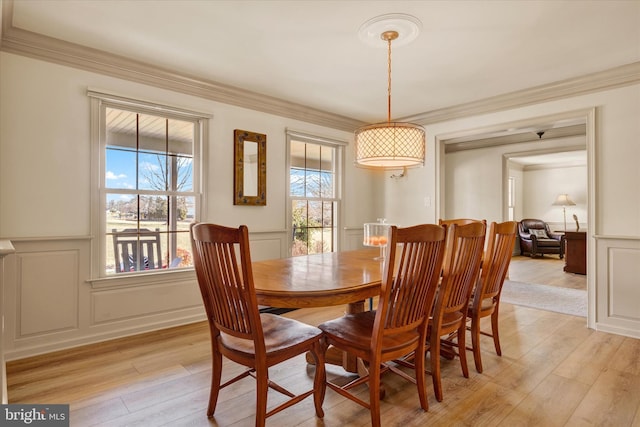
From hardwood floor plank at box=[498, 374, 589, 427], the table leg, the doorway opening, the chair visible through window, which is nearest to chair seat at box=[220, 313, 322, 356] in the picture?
the table leg

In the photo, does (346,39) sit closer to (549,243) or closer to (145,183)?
(145,183)

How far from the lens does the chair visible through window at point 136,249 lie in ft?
9.99

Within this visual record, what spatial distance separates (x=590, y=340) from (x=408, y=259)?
2.40m

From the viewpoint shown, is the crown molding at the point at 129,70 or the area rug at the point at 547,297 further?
the area rug at the point at 547,297

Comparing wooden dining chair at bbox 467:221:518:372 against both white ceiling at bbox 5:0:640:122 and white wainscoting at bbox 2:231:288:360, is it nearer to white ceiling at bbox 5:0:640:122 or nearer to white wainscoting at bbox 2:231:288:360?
white ceiling at bbox 5:0:640:122

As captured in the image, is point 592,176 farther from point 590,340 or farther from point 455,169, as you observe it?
point 455,169

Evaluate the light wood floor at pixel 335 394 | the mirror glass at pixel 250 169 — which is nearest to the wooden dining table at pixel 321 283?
the light wood floor at pixel 335 394

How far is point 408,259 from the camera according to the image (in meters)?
1.65

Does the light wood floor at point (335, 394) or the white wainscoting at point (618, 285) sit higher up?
the white wainscoting at point (618, 285)

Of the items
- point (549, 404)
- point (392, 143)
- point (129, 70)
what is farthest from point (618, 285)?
point (129, 70)

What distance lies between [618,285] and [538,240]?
5385 millimetres

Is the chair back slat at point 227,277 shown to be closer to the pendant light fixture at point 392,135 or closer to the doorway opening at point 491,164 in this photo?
the pendant light fixture at point 392,135

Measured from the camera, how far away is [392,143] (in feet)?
7.99

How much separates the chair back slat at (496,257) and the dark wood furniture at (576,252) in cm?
453
